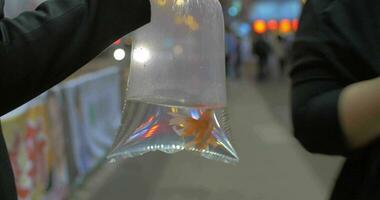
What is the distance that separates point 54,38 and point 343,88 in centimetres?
61

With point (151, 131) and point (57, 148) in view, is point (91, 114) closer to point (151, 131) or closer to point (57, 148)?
point (57, 148)

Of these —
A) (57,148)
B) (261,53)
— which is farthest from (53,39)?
(261,53)

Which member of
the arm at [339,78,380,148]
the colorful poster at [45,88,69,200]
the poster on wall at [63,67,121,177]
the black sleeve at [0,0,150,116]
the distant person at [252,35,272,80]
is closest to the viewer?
the black sleeve at [0,0,150,116]

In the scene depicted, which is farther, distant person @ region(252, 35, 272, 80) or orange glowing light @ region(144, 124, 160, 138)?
distant person @ region(252, 35, 272, 80)

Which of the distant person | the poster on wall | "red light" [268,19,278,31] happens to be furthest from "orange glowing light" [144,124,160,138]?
"red light" [268,19,278,31]

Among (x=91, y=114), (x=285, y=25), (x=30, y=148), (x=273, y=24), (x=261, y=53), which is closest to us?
(x=30, y=148)

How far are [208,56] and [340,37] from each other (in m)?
0.28

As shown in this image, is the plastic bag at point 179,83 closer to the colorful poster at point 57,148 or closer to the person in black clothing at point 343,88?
the person in black clothing at point 343,88

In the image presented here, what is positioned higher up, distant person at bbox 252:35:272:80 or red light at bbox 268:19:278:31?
distant person at bbox 252:35:272:80

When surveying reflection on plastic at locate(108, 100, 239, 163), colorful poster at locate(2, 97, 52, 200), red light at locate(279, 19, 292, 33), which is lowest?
red light at locate(279, 19, 292, 33)

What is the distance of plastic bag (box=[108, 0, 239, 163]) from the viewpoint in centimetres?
117

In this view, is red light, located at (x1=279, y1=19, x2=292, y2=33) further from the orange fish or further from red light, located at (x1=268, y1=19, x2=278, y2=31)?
the orange fish

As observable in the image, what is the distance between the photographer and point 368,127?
3.76ft

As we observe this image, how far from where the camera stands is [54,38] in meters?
0.96
